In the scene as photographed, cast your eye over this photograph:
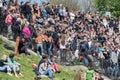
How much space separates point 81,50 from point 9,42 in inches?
165

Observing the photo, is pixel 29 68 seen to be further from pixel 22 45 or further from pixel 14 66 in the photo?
pixel 14 66

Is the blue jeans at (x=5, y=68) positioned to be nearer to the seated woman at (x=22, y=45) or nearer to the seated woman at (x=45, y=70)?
the seated woman at (x=45, y=70)

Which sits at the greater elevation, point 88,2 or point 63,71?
point 88,2

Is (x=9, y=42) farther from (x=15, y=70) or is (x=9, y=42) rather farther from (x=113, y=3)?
(x=113, y=3)

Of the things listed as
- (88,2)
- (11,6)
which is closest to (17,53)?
(11,6)

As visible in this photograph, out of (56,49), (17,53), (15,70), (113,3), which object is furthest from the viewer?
(113,3)

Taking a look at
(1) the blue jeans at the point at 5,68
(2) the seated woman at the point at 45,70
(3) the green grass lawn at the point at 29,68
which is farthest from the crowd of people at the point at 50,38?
(1) the blue jeans at the point at 5,68

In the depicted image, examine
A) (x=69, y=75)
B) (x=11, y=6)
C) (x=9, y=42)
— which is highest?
(x=11, y=6)

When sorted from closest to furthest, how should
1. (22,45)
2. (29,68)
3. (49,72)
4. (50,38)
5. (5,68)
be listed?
(5,68), (49,72), (29,68), (22,45), (50,38)

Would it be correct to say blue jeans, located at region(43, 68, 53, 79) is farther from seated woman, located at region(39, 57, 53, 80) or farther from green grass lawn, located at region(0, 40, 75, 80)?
green grass lawn, located at region(0, 40, 75, 80)

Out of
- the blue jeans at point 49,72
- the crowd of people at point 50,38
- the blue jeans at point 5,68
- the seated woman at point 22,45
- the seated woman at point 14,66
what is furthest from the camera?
the crowd of people at point 50,38

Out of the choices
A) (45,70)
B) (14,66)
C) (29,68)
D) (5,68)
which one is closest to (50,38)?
(29,68)

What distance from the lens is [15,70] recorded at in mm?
18984

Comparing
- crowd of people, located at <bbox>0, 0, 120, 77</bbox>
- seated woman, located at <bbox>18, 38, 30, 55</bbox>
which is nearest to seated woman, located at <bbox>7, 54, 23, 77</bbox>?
crowd of people, located at <bbox>0, 0, 120, 77</bbox>
